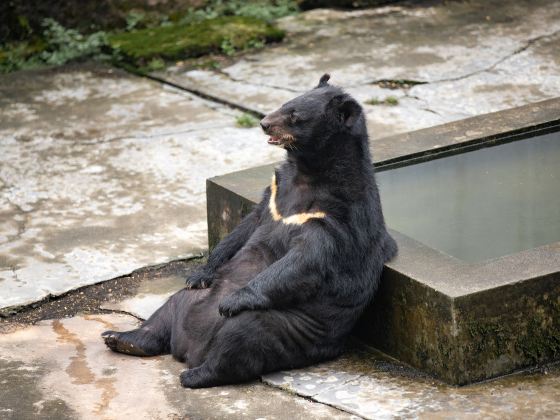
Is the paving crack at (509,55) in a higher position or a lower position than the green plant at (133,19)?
lower

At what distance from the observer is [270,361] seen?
4129mm

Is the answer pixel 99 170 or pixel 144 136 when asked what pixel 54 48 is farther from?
pixel 99 170

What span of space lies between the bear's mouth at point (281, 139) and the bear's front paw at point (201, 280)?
62 centimetres

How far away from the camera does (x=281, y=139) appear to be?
13.9 ft

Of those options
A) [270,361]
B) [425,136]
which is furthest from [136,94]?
[270,361]

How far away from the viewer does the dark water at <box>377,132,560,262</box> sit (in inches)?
187

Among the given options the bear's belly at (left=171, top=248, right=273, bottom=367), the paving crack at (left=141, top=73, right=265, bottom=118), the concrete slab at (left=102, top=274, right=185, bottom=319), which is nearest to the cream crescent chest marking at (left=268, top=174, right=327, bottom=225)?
the bear's belly at (left=171, top=248, right=273, bottom=367)

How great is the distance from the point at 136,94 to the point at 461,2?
3.09 metres

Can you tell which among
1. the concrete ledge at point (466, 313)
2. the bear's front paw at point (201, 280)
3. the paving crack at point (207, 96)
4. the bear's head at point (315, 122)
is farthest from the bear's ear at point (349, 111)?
the paving crack at point (207, 96)

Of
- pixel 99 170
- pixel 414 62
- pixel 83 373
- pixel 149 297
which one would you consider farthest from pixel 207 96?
pixel 83 373

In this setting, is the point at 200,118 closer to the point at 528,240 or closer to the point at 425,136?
the point at 425,136

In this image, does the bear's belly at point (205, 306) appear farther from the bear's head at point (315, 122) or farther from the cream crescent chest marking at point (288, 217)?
the bear's head at point (315, 122)

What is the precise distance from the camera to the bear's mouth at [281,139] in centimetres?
423

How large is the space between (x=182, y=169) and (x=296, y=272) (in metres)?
2.72
